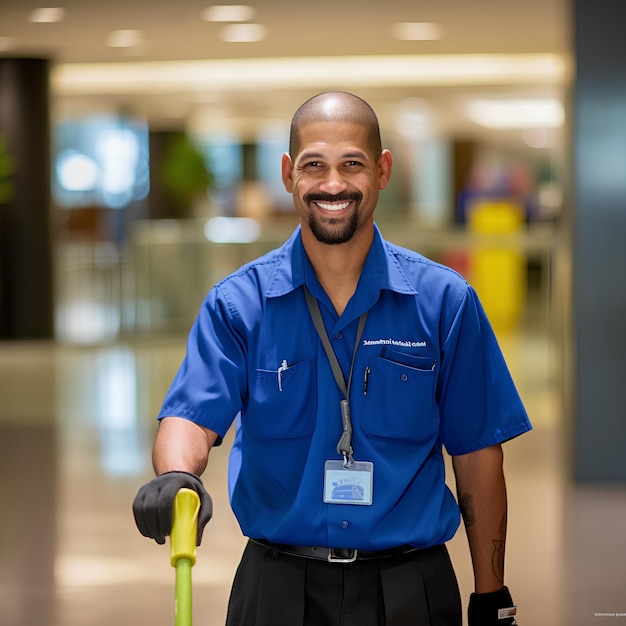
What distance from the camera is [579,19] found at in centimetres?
561

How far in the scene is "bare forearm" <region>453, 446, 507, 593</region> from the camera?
2113 mm

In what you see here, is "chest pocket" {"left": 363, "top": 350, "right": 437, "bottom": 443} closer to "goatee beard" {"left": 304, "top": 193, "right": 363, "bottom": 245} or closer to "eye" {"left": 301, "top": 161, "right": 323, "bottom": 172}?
"goatee beard" {"left": 304, "top": 193, "right": 363, "bottom": 245}

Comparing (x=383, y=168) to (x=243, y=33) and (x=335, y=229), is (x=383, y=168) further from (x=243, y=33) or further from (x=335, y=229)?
(x=243, y=33)

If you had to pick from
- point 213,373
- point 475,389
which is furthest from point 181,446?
point 475,389

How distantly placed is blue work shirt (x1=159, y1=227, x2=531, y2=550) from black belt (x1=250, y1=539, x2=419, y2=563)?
0.03 metres

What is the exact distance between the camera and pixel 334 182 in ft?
6.37

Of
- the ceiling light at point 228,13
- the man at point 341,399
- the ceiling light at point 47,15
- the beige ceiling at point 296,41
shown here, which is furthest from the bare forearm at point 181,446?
the ceiling light at point 47,15

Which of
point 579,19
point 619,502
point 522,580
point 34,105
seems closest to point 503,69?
point 34,105

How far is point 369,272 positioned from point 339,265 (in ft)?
0.18

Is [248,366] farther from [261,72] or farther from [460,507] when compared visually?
[261,72]

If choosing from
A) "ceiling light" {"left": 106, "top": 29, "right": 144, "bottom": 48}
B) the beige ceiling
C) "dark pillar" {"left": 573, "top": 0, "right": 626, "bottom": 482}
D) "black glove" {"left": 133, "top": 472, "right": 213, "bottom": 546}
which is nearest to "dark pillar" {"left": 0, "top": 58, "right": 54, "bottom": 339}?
the beige ceiling

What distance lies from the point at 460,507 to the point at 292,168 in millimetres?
691

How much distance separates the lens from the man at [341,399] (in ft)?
6.42

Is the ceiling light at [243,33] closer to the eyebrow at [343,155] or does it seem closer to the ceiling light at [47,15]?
the ceiling light at [47,15]
